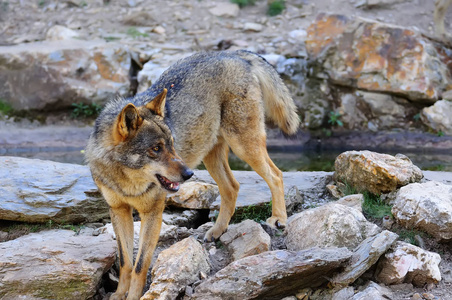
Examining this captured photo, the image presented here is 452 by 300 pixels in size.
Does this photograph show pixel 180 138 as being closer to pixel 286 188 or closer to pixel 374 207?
pixel 286 188

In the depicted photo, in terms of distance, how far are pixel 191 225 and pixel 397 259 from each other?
2629 mm

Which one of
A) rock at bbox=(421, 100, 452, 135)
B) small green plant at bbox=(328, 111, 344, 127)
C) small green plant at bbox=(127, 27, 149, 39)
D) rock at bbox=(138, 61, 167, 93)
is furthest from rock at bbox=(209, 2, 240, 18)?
rock at bbox=(421, 100, 452, 135)

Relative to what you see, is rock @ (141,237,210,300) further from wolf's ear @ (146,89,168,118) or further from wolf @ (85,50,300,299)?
wolf's ear @ (146,89,168,118)

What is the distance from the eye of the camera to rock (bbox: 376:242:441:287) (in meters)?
4.05

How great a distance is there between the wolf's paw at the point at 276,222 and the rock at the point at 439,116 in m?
7.23

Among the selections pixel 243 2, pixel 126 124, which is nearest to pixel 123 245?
pixel 126 124

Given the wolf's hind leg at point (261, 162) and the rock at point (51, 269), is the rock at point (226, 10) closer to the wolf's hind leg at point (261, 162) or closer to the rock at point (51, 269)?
the wolf's hind leg at point (261, 162)

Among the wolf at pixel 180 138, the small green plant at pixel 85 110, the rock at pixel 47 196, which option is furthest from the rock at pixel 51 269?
the small green plant at pixel 85 110

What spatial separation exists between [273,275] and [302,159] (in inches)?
257

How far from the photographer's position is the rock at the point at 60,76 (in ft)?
40.3

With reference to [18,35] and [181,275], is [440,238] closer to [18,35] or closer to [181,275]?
[181,275]

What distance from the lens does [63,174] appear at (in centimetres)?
599

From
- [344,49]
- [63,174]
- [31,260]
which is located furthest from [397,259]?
[344,49]

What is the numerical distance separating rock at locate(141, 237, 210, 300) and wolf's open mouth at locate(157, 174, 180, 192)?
2.03ft
